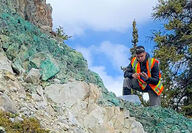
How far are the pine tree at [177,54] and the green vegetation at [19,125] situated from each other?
1193 centimetres

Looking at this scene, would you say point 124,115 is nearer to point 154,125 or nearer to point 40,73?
point 154,125

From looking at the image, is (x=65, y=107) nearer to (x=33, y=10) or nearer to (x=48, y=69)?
(x=48, y=69)

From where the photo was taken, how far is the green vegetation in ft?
17.7

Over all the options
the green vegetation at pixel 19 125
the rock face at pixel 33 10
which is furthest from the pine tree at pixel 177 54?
the green vegetation at pixel 19 125

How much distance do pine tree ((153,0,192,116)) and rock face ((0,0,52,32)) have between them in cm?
557

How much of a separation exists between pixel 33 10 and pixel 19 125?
7.67 m

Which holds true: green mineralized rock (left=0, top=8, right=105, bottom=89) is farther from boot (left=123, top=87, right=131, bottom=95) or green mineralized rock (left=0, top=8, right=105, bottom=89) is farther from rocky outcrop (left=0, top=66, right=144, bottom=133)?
boot (left=123, top=87, right=131, bottom=95)

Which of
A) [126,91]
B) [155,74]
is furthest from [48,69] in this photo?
[126,91]

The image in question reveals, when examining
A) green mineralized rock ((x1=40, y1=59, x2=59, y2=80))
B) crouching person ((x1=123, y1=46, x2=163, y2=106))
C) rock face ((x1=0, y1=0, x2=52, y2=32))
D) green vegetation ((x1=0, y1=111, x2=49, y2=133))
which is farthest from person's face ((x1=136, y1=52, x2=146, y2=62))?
green vegetation ((x1=0, y1=111, x2=49, y2=133))

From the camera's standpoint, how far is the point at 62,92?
7914 mm

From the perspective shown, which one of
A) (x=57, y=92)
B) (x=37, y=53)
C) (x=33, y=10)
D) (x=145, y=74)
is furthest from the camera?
(x=33, y=10)

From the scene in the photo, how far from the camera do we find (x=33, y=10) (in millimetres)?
12703

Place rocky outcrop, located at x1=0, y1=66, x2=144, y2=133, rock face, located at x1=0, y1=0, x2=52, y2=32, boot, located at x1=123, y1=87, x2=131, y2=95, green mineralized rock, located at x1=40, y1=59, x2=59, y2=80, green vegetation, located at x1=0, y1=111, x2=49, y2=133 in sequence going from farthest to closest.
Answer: boot, located at x1=123, y1=87, x2=131, y2=95
rock face, located at x1=0, y1=0, x2=52, y2=32
green mineralized rock, located at x1=40, y1=59, x2=59, y2=80
rocky outcrop, located at x1=0, y1=66, x2=144, y2=133
green vegetation, located at x1=0, y1=111, x2=49, y2=133

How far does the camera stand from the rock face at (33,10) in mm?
Answer: 10821
